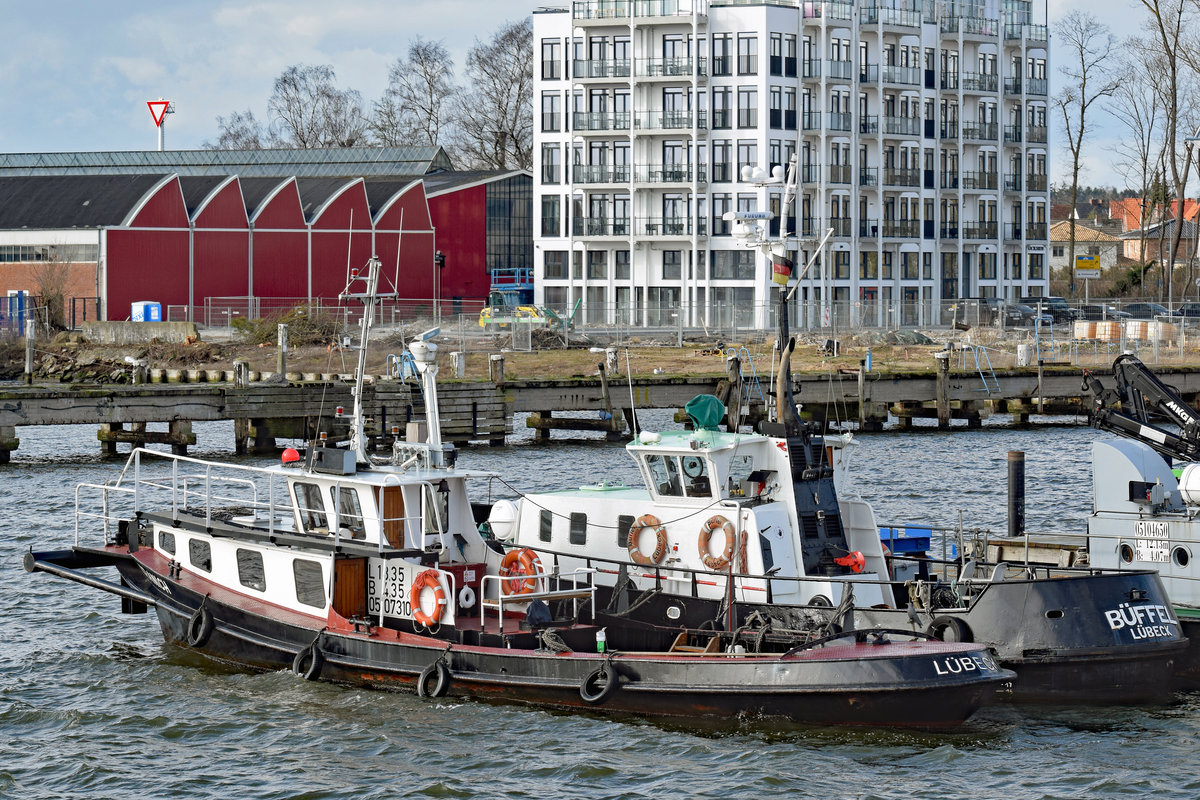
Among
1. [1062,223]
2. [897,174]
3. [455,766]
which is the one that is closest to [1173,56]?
[897,174]

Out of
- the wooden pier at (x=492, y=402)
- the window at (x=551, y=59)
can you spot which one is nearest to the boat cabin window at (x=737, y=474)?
the wooden pier at (x=492, y=402)

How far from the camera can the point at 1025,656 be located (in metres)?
20.0

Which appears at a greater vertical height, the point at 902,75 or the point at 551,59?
the point at 551,59

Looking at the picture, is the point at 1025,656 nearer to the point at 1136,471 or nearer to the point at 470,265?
the point at 1136,471

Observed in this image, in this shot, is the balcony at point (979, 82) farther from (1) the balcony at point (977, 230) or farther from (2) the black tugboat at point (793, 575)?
(2) the black tugboat at point (793, 575)

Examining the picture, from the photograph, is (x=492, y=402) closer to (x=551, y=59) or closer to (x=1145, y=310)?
(x=551, y=59)

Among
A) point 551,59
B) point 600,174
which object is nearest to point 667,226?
point 600,174

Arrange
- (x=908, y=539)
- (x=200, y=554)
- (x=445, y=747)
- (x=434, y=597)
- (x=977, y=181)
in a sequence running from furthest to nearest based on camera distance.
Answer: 1. (x=977, y=181)
2. (x=908, y=539)
3. (x=200, y=554)
4. (x=434, y=597)
5. (x=445, y=747)

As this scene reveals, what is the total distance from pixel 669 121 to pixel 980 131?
67.9ft

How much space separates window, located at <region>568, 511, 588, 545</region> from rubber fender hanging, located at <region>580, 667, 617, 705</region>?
11.6ft

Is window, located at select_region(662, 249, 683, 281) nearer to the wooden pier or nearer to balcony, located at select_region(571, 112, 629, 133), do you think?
balcony, located at select_region(571, 112, 629, 133)

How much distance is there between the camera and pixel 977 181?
88.8 meters

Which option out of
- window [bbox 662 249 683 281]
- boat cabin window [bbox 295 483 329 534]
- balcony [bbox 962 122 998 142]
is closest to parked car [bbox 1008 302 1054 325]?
balcony [bbox 962 122 998 142]

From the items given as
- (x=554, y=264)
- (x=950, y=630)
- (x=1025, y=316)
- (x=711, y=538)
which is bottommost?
(x=950, y=630)
